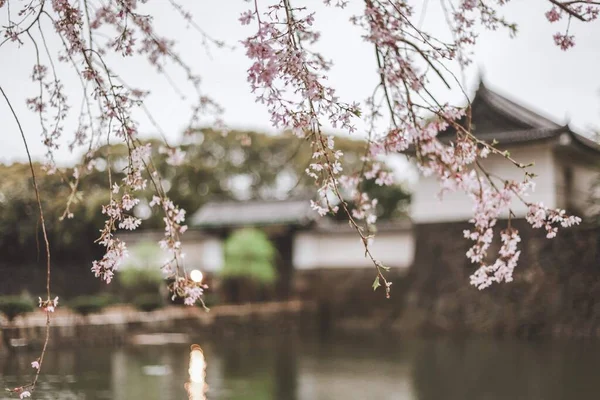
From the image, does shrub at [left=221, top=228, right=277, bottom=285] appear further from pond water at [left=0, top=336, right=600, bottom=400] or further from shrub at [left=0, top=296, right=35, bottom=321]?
shrub at [left=0, top=296, right=35, bottom=321]

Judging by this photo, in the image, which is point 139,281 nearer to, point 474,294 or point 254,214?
point 254,214

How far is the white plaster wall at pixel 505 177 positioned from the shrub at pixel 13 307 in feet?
22.7

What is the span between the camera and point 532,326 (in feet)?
39.0

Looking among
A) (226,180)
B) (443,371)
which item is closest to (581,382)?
(443,371)

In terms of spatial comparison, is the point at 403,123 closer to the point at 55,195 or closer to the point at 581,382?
the point at 55,195

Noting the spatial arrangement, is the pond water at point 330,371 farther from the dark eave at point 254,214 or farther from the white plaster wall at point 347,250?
the dark eave at point 254,214

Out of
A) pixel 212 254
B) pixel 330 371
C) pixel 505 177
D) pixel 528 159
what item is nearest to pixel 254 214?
pixel 212 254

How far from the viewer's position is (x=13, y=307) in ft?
24.6

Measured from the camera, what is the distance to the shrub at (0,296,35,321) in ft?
24.4

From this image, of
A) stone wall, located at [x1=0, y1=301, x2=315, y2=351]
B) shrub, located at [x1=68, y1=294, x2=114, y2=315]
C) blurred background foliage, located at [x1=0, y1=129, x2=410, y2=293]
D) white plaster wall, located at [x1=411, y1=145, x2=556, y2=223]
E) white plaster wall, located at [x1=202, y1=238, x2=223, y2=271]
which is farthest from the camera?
white plaster wall, located at [x1=202, y1=238, x2=223, y2=271]

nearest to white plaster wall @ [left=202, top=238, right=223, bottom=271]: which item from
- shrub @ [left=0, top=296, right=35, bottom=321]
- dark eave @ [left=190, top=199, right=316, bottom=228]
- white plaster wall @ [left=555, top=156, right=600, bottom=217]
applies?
dark eave @ [left=190, top=199, right=316, bottom=228]

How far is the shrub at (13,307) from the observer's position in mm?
7445

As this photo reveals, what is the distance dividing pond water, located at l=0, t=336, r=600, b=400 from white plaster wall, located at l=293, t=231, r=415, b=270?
308 cm

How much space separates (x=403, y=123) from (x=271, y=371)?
5529 mm
